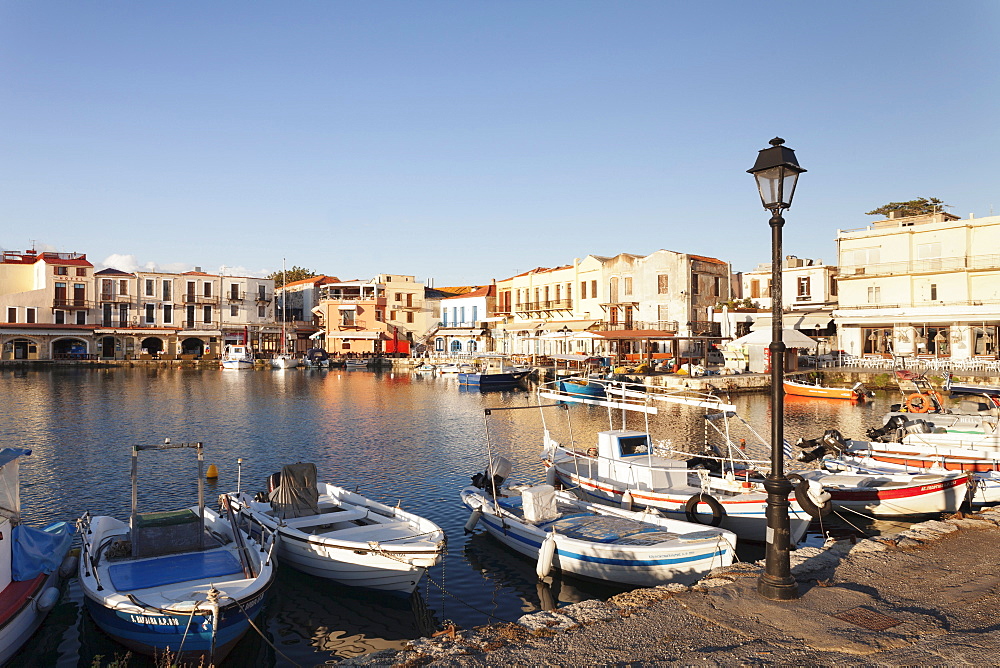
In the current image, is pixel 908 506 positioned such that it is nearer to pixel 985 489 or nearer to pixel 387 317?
pixel 985 489

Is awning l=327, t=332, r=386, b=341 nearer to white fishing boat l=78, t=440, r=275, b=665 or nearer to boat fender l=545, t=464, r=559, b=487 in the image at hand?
boat fender l=545, t=464, r=559, b=487

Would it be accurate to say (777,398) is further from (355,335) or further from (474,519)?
(355,335)

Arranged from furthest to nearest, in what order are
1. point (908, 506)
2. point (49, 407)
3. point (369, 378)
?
point (369, 378), point (49, 407), point (908, 506)

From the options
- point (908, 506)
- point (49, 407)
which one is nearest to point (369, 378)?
point (49, 407)

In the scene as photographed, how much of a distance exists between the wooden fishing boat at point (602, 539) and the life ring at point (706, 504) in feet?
3.32

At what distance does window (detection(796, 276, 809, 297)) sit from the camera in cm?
6326

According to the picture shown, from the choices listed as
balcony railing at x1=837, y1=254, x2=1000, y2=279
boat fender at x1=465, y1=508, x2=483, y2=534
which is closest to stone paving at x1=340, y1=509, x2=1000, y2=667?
boat fender at x1=465, y1=508, x2=483, y2=534

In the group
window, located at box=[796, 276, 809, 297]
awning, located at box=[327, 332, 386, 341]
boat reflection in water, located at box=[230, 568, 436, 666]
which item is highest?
A: window, located at box=[796, 276, 809, 297]

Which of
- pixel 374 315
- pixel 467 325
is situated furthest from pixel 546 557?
pixel 374 315

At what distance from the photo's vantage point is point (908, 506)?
1669cm

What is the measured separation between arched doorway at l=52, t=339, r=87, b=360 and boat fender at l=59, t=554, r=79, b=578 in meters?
78.5

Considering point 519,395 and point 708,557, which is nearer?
point 708,557

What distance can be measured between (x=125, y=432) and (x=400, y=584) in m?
25.0

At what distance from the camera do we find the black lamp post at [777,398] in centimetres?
816
